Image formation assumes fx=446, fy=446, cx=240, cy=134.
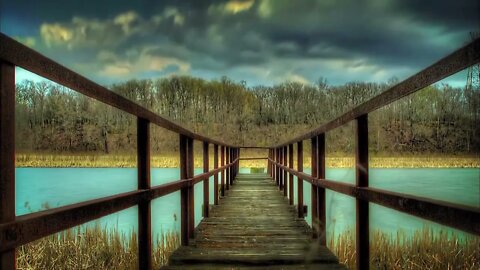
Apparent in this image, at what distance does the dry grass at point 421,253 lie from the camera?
7.44 metres

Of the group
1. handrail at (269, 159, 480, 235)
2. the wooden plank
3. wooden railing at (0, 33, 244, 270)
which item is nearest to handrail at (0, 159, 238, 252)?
wooden railing at (0, 33, 244, 270)

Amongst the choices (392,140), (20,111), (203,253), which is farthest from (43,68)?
(392,140)

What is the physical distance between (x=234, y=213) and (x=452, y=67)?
5298mm

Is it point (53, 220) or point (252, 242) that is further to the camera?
point (252, 242)

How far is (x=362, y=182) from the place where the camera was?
2605 mm

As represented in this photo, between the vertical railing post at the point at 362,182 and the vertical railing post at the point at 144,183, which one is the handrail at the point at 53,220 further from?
the vertical railing post at the point at 362,182

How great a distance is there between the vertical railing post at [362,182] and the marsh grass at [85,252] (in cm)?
494

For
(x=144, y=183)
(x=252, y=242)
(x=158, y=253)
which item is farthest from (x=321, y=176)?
(x=158, y=253)

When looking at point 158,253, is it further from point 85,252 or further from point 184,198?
point 184,198

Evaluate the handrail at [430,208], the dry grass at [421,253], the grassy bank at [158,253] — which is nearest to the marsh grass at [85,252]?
the grassy bank at [158,253]

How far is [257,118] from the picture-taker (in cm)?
5881

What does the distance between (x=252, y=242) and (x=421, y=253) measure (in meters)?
4.94

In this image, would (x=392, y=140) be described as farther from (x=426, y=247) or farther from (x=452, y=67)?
(x=452, y=67)

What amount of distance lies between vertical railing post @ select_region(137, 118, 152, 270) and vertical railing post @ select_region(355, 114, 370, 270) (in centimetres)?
127
